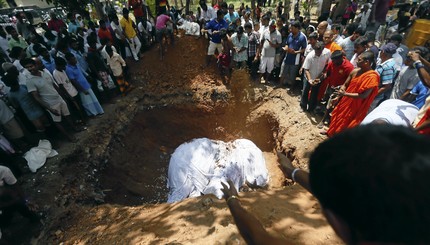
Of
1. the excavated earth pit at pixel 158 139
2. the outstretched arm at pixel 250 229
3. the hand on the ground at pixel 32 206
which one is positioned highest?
the outstretched arm at pixel 250 229

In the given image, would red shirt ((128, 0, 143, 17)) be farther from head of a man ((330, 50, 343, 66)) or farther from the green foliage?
head of a man ((330, 50, 343, 66))

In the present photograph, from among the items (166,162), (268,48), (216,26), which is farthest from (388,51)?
(166,162)

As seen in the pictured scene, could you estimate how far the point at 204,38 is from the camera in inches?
326

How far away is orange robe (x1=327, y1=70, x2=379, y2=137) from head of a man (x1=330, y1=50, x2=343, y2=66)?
0.61m

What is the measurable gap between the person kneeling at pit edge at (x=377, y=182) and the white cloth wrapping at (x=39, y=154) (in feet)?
18.1

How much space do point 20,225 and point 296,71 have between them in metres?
6.63

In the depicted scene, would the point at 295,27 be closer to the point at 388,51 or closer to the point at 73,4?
the point at 388,51

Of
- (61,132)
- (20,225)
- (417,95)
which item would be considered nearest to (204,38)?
(61,132)

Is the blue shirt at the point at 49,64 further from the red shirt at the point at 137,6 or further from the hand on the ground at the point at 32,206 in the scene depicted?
the red shirt at the point at 137,6

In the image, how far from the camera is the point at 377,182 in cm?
75

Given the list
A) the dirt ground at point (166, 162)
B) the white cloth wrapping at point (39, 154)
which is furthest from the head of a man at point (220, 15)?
the white cloth wrapping at point (39, 154)

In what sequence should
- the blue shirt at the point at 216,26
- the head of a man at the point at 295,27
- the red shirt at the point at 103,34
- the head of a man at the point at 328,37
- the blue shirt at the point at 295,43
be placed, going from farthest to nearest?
the blue shirt at the point at 216,26 < the red shirt at the point at 103,34 < the blue shirt at the point at 295,43 < the head of a man at the point at 295,27 < the head of a man at the point at 328,37

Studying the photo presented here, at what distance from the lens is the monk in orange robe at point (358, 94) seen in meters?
3.99

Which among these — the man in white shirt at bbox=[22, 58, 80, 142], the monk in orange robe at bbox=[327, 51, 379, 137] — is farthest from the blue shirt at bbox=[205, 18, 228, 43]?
the man in white shirt at bbox=[22, 58, 80, 142]
